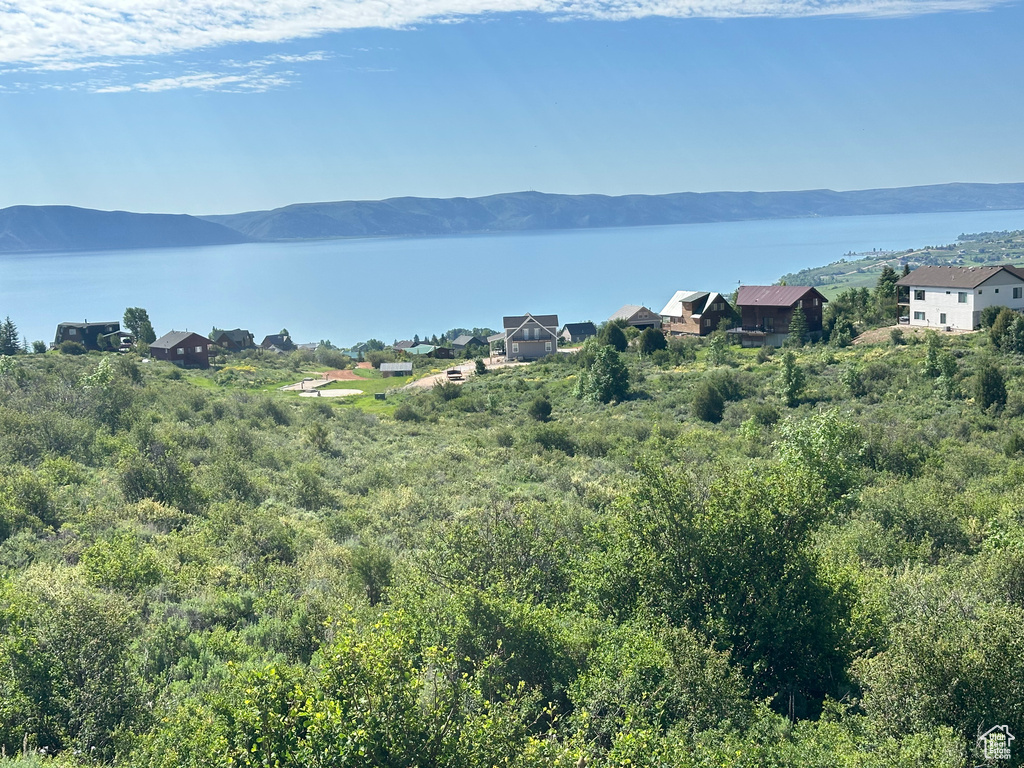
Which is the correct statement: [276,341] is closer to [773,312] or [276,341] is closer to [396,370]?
[396,370]

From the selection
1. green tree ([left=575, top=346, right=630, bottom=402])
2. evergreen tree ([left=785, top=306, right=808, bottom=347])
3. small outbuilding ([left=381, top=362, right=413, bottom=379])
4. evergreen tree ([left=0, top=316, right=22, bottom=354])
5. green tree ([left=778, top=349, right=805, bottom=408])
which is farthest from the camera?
small outbuilding ([left=381, top=362, right=413, bottom=379])

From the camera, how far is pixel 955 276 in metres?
50.0

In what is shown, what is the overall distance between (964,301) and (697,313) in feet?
64.5

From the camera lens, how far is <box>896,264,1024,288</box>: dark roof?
1912 inches

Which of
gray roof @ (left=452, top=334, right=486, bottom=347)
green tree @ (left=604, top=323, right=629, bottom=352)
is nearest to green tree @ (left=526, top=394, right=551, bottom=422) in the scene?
green tree @ (left=604, top=323, right=629, bottom=352)

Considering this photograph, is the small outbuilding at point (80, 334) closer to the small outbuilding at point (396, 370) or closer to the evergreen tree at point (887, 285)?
the small outbuilding at point (396, 370)

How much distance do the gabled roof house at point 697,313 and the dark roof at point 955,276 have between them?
13323 mm

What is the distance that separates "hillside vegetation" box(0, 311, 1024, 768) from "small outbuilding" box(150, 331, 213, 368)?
122ft

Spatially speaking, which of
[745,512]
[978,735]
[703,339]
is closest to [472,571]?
[745,512]

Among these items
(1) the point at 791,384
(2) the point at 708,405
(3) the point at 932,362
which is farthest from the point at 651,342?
(3) the point at 932,362

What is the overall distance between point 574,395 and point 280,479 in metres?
24.4

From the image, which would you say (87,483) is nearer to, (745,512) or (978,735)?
(745,512)

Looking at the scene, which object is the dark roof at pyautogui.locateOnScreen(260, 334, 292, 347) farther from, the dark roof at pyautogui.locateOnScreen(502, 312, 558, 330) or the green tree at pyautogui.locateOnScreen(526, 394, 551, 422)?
the green tree at pyautogui.locateOnScreen(526, 394, 551, 422)

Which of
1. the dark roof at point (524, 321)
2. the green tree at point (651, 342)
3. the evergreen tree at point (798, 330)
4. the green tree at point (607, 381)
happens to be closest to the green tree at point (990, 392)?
the green tree at point (607, 381)
